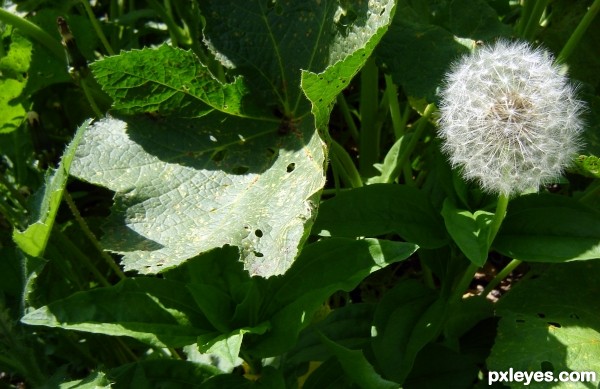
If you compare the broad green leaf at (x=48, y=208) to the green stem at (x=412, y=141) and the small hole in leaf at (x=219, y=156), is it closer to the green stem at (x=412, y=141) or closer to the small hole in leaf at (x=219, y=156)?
the small hole in leaf at (x=219, y=156)

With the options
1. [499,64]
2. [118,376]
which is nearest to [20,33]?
[118,376]

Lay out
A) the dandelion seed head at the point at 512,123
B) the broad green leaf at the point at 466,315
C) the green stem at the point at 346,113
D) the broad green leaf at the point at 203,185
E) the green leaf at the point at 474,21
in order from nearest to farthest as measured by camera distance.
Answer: the dandelion seed head at the point at 512,123, the broad green leaf at the point at 203,185, the broad green leaf at the point at 466,315, the green leaf at the point at 474,21, the green stem at the point at 346,113

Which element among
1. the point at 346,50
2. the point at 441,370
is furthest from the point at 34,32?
the point at 441,370

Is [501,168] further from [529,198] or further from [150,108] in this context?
[150,108]

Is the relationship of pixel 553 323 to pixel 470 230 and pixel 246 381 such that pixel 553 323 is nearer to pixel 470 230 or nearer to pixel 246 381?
pixel 470 230

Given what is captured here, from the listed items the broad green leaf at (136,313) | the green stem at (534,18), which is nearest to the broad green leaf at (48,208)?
the broad green leaf at (136,313)

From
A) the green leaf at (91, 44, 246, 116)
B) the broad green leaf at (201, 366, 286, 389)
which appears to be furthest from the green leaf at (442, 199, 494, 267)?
the green leaf at (91, 44, 246, 116)
